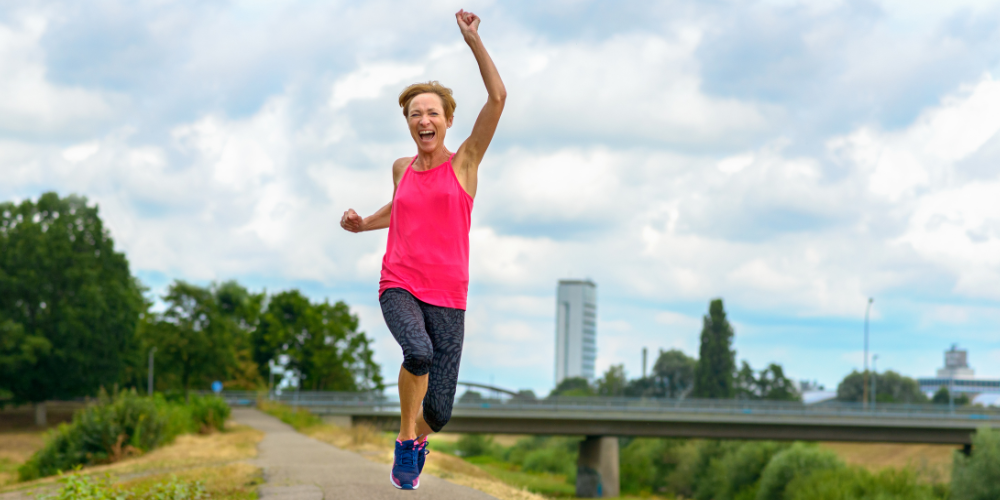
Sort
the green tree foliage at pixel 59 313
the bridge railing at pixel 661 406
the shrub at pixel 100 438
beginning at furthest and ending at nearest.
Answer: the green tree foliage at pixel 59 313
the bridge railing at pixel 661 406
the shrub at pixel 100 438

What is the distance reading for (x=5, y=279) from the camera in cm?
5169

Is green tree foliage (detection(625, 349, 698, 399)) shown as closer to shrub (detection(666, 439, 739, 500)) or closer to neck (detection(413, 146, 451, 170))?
shrub (detection(666, 439, 739, 500))

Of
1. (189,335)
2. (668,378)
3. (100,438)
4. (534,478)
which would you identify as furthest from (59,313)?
(668,378)

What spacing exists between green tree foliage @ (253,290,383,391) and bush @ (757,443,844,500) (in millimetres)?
33928

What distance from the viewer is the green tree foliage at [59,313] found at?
5156 cm

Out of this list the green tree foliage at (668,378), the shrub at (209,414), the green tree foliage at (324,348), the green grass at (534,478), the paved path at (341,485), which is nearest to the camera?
the paved path at (341,485)

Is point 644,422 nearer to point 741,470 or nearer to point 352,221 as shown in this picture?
point 741,470

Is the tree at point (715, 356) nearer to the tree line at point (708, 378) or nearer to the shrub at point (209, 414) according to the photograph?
the tree line at point (708, 378)

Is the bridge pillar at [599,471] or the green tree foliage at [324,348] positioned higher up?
the green tree foliage at [324,348]

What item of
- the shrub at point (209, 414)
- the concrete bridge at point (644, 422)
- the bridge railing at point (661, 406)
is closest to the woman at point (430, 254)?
the shrub at point (209, 414)

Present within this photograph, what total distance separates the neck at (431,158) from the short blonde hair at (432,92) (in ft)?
0.76

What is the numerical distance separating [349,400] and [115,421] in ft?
112

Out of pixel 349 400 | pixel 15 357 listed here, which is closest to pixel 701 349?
pixel 349 400

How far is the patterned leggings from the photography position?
484cm
